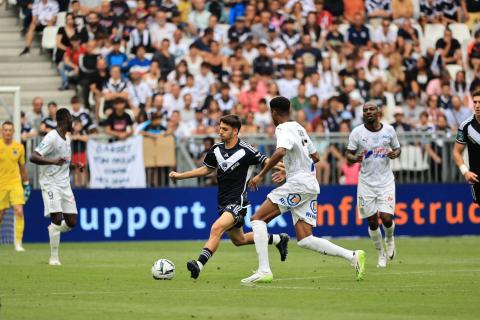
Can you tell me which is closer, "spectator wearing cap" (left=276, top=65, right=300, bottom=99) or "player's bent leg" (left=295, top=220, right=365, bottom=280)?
"player's bent leg" (left=295, top=220, right=365, bottom=280)

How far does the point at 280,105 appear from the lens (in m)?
15.9

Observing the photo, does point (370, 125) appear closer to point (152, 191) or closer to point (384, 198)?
point (384, 198)

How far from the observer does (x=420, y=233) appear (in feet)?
95.1

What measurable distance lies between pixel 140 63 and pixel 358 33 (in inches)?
250

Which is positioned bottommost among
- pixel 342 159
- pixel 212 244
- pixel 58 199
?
pixel 212 244

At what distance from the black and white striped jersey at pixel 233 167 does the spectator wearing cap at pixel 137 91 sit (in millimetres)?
13366

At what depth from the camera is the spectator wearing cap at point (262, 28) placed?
Result: 32719 millimetres

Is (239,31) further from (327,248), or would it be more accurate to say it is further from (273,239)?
(327,248)

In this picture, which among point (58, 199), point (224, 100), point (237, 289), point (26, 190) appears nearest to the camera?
point (237, 289)

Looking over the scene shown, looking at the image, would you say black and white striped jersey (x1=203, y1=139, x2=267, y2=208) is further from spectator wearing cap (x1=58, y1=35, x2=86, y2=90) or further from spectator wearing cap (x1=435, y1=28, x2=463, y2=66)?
spectator wearing cap (x1=435, y1=28, x2=463, y2=66)

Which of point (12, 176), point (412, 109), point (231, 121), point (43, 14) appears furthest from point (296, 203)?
point (43, 14)

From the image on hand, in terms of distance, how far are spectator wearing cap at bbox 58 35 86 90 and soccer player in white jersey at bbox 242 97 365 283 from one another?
15434 millimetres

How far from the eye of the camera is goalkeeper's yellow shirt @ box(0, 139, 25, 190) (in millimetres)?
24875

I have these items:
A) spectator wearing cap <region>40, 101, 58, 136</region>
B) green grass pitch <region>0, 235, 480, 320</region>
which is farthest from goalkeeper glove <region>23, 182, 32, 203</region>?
green grass pitch <region>0, 235, 480, 320</region>
